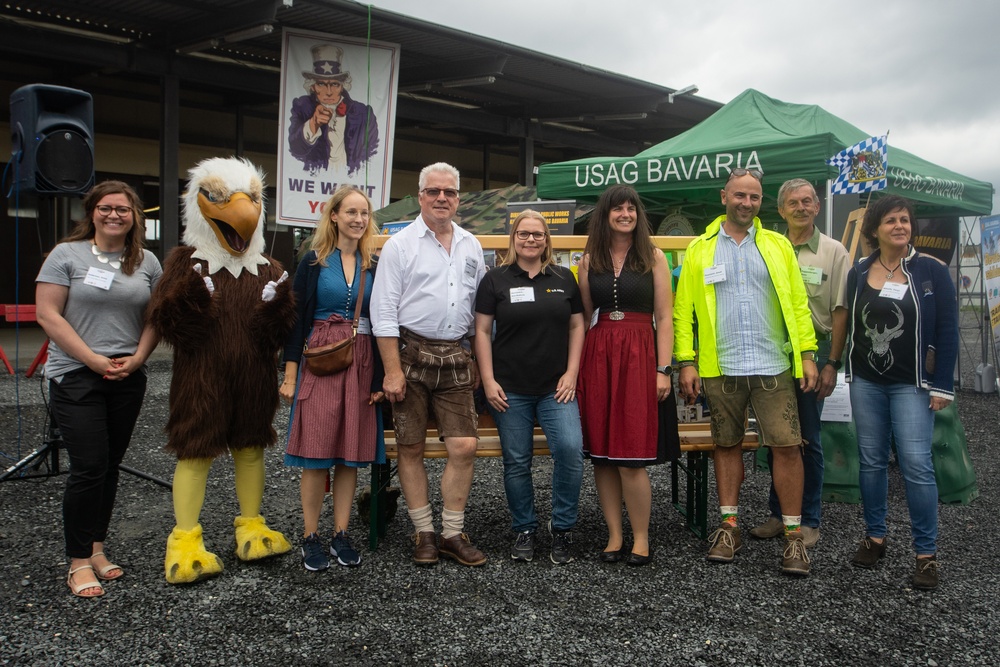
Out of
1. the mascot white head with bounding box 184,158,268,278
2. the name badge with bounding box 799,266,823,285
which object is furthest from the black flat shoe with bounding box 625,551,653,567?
the mascot white head with bounding box 184,158,268,278

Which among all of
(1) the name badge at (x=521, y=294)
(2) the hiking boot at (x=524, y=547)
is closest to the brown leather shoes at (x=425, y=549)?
(2) the hiking boot at (x=524, y=547)

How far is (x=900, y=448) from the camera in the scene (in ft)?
12.2

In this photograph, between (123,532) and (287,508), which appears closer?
(123,532)

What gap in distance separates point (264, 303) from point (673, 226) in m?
5.46

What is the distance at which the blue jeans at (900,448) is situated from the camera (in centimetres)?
364

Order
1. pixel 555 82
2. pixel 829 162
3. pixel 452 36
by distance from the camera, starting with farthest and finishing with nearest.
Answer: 1. pixel 555 82
2. pixel 452 36
3. pixel 829 162

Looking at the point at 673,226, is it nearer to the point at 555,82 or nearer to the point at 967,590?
the point at 967,590

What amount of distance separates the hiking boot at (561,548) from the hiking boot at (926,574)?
1491 mm

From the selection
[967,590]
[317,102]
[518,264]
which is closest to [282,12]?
[317,102]

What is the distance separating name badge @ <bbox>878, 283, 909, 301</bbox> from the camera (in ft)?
12.1

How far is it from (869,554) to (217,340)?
310 centimetres

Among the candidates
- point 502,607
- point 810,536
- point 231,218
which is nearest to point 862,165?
point 810,536

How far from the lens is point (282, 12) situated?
9547 millimetres

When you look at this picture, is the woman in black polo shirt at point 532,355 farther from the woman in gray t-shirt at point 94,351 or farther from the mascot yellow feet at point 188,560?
the woman in gray t-shirt at point 94,351
